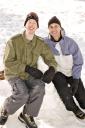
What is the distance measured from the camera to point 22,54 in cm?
424

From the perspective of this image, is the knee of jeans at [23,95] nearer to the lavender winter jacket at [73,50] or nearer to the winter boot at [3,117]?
the winter boot at [3,117]

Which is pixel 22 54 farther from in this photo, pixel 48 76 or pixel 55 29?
pixel 55 29

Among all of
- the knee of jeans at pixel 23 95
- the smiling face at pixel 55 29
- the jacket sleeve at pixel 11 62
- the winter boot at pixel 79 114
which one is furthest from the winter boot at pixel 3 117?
the smiling face at pixel 55 29

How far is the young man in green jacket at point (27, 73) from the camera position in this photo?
13.6 feet

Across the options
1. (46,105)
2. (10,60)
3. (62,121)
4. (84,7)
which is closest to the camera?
(10,60)

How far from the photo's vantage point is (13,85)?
4.19m

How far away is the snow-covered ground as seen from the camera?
449 cm

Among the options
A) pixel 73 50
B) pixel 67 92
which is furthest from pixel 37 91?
pixel 73 50

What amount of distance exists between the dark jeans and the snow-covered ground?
183 millimetres

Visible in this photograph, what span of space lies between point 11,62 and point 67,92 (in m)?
0.85

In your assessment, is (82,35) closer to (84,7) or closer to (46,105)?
(84,7)

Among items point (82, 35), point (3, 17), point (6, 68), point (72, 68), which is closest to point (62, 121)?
point (72, 68)

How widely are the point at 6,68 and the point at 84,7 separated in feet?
23.9

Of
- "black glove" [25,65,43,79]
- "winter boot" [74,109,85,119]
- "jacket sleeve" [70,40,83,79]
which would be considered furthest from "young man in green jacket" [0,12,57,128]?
"winter boot" [74,109,85,119]
